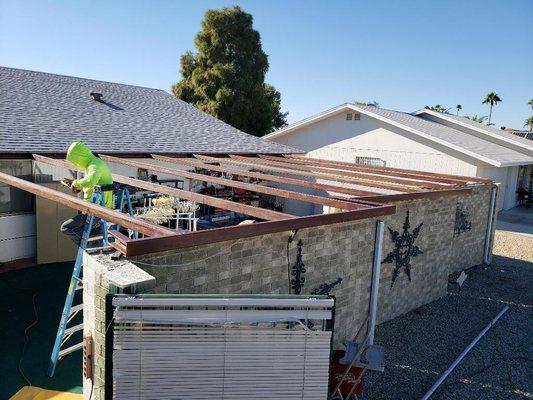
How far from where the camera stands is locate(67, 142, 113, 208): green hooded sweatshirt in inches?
254

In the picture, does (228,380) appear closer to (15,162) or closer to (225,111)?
(15,162)

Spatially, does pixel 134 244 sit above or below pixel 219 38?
below

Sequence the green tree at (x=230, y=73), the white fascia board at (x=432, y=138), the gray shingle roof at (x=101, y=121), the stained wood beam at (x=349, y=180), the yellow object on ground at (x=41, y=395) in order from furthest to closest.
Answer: the green tree at (x=230, y=73) < the white fascia board at (x=432, y=138) < the gray shingle roof at (x=101, y=121) < the stained wood beam at (x=349, y=180) < the yellow object on ground at (x=41, y=395)

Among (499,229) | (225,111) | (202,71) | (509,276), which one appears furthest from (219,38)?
(509,276)

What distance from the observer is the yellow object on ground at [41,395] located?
5.61m

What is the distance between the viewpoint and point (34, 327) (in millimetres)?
7535

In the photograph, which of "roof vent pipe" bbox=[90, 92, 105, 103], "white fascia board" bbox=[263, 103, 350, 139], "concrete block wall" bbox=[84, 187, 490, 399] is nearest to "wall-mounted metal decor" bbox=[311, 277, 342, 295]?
"concrete block wall" bbox=[84, 187, 490, 399]

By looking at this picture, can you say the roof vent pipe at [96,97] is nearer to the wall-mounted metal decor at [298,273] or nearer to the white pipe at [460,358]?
the wall-mounted metal decor at [298,273]

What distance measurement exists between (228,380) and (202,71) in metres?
27.5

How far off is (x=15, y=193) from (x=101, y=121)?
3.16 meters

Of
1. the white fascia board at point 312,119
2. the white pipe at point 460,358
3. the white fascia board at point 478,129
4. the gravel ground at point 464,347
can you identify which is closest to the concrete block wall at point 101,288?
the gravel ground at point 464,347

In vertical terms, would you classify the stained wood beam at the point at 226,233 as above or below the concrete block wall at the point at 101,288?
above

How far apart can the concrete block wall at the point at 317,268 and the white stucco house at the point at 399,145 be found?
738cm

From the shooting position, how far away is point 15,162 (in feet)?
34.0
